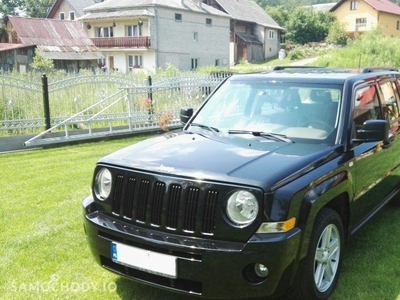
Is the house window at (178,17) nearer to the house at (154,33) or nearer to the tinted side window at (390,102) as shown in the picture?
the house at (154,33)

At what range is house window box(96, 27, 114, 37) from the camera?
43125 millimetres

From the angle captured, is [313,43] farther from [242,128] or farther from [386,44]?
[242,128]

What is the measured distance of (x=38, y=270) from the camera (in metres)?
3.95

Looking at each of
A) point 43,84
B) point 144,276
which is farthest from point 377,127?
point 43,84

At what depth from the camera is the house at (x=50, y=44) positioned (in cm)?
3459

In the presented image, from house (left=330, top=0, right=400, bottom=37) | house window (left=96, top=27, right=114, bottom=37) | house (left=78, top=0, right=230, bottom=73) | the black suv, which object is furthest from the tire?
house (left=330, top=0, right=400, bottom=37)

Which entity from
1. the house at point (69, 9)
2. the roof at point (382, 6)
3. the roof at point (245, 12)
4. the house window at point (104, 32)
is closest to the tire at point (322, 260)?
the house window at point (104, 32)

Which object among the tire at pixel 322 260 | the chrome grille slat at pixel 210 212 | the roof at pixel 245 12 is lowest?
the tire at pixel 322 260

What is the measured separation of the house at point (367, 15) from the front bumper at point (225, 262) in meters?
59.2

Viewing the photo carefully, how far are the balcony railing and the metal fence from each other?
26934 millimetres

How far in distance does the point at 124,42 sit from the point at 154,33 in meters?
3.29

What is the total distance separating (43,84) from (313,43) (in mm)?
50288

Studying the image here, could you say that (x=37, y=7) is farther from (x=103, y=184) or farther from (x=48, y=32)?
(x=103, y=184)

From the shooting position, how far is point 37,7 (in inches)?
2862
